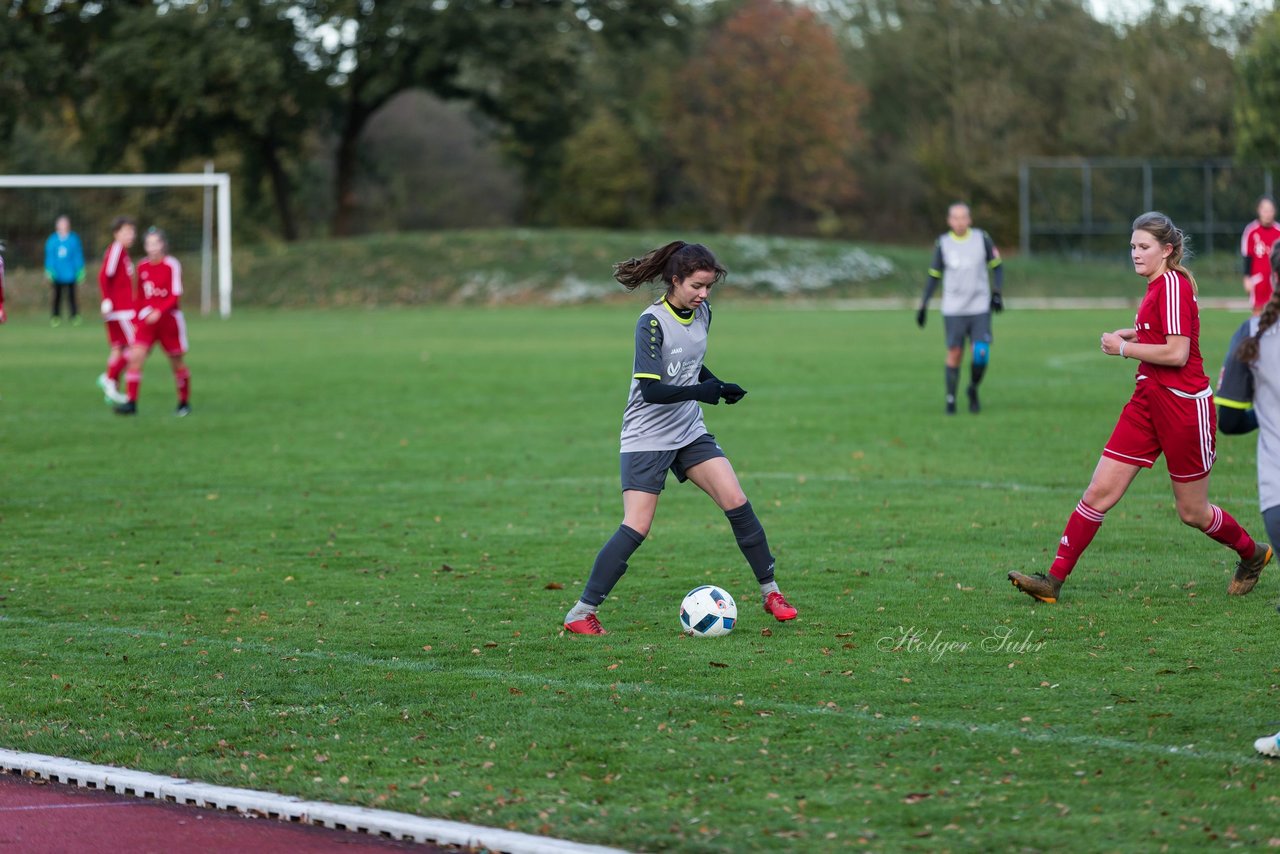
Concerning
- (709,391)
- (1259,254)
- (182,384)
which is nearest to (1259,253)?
(1259,254)

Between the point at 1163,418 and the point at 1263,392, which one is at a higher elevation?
the point at 1263,392

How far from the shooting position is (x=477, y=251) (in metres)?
49.2

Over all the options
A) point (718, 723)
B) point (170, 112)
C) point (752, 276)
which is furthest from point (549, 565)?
point (170, 112)

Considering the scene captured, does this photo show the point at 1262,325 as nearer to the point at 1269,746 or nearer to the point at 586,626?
the point at 1269,746

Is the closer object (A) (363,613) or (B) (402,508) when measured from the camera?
(A) (363,613)

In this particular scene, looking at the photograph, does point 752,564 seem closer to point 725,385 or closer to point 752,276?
point 725,385

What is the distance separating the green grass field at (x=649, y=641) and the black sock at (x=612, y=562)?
28cm

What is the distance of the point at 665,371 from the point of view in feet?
22.4

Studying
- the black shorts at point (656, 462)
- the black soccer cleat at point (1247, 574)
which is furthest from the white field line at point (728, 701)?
the black soccer cleat at point (1247, 574)

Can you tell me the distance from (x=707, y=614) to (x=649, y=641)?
283 millimetres

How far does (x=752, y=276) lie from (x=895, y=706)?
1718 inches

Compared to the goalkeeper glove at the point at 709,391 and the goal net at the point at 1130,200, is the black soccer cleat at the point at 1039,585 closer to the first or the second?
the goalkeeper glove at the point at 709,391

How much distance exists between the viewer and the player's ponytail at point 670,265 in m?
6.68

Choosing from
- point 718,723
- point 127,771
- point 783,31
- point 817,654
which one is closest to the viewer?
point 127,771
